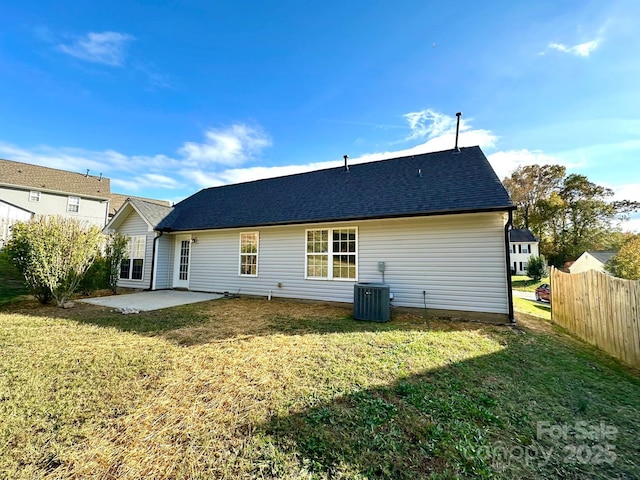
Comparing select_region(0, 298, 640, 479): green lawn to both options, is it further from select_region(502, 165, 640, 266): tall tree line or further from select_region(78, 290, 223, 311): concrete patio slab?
select_region(502, 165, 640, 266): tall tree line

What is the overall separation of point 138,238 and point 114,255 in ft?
4.94

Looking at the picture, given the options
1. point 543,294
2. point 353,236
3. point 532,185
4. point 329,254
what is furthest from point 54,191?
point 532,185

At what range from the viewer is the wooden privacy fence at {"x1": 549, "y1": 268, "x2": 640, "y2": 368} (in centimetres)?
455

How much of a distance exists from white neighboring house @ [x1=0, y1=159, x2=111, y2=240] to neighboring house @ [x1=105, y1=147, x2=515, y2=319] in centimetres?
1346

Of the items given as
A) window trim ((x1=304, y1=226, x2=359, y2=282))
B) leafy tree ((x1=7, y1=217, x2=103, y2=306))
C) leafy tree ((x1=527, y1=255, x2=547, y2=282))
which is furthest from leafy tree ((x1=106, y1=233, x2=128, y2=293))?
leafy tree ((x1=527, y1=255, x2=547, y2=282))

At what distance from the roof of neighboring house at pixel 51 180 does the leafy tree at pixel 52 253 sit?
17606 millimetres

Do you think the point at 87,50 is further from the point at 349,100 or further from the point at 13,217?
the point at 13,217

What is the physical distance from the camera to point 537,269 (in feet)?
87.8

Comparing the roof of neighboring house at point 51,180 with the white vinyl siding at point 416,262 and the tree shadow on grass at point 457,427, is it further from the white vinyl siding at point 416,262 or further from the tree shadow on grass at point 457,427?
the tree shadow on grass at point 457,427

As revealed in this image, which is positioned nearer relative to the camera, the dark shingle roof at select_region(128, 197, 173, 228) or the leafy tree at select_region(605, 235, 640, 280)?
the leafy tree at select_region(605, 235, 640, 280)

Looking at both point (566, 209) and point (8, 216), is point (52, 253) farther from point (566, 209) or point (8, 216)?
point (566, 209)

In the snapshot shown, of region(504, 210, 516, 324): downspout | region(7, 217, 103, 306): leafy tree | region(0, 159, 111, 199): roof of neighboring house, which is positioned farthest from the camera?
region(0, 159, 111, 199): roof of neighboring house

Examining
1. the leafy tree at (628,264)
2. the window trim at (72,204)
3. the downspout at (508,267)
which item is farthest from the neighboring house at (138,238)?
the leafy tree at (628,264)

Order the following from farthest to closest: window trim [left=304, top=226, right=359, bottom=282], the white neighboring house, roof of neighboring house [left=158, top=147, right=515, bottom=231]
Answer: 1. the white neighboring house
2. window trim [left=304, top=226, right=359, bottom=282]
3. roof of neighboring house [left=158, top=147, right=515, bottom=231]
